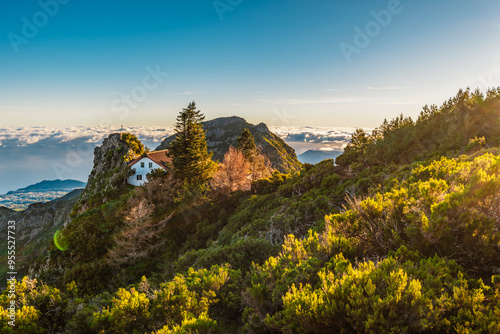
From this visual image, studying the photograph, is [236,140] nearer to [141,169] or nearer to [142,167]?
[142,167]

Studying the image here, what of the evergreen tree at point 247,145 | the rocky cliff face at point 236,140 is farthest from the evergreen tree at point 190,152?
the rocky cliff face at point 236,140

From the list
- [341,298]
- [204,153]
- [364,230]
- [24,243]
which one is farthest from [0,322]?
[24,243]

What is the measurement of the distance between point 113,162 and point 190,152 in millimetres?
31168

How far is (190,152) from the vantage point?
29.8 m

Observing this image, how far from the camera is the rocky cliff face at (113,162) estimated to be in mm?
42444

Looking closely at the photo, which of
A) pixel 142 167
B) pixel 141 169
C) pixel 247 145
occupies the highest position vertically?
pixel 247 145

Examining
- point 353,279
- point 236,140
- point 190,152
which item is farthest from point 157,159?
point 236,140

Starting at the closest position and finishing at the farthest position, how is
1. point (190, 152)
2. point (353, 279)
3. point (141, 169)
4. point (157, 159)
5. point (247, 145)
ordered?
1. point (353, 279)
2. point (190, 152)
3. point (141, 169)
4. point (157, 159)
5. point (247, 145)

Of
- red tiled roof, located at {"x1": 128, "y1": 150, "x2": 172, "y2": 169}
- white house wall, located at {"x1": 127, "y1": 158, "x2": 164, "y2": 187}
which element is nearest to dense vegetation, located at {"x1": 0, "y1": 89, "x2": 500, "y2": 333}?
red tiled roof, located at {"x1": 128, "y1": 150, "x2": 172, "y2": 169}

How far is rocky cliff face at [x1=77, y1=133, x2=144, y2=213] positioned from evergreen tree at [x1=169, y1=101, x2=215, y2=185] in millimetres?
16845

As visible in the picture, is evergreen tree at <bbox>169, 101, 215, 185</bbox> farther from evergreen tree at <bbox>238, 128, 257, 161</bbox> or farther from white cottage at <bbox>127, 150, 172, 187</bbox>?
evergreen tree at <bbox>238, 128, 257, 161</bbox>

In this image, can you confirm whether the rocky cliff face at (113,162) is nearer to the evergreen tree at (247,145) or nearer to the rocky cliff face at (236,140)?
the evergreen tree at (247,145)

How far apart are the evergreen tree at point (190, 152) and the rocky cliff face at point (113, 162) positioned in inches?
663

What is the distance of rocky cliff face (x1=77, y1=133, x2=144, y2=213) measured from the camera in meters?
42.4
